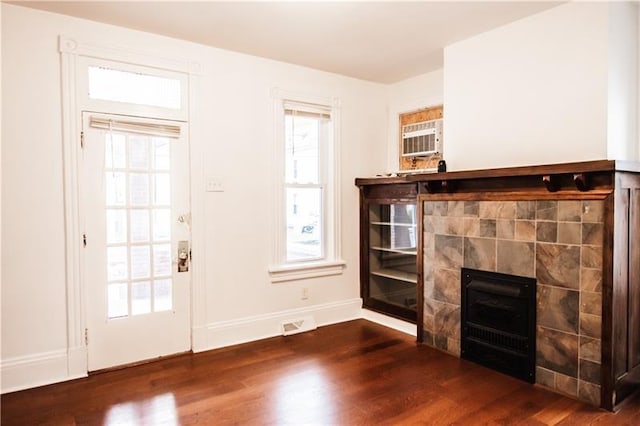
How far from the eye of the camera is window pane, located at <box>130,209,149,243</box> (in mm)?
3211

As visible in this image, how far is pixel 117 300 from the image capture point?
3152mm

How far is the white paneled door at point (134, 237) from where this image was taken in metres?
3.05

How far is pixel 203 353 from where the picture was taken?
3438 millimetres

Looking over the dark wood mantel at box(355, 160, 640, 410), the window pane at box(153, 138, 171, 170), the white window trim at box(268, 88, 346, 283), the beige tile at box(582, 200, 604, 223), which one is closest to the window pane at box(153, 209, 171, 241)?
the window pane at box(153, 138, 171, 170)

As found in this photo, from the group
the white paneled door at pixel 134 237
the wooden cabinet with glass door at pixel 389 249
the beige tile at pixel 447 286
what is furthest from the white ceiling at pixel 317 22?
the beige tile at pixel 447 286

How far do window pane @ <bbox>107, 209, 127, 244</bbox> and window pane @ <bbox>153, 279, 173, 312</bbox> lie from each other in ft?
1.47

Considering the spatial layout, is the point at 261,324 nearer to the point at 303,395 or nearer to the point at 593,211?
the point at 303,395

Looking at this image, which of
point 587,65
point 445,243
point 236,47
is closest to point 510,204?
point 445,243

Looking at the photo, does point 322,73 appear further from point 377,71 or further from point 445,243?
point 445,243

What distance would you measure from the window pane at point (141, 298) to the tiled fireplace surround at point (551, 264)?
244 cm

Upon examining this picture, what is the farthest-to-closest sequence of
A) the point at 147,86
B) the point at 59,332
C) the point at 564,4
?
the point at 147,86 → the point at 59,332 → the point at 564,4

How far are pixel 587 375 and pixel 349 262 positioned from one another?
7.77 ft

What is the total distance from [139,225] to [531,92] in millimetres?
3115

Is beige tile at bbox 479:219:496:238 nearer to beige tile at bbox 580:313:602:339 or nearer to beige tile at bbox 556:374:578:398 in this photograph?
beige tile at bbox 580:313:602:339
